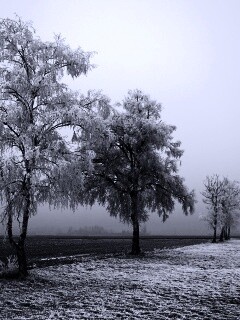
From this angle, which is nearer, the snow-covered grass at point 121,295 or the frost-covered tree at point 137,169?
the snow-covered grass at point 121,295

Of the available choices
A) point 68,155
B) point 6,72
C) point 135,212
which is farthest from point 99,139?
point 135,212

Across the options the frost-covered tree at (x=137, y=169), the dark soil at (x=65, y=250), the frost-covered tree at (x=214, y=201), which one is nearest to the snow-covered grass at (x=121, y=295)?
the dark soil at (x=65, y=250)

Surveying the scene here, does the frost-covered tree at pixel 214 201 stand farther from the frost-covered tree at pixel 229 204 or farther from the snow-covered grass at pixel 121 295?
the snow-covered grass at pixel 121 295

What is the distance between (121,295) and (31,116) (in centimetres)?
820

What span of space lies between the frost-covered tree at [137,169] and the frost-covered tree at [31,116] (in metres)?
10.2

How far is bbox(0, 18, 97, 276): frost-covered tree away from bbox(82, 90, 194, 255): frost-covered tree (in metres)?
10.2

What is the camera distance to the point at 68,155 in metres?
16.1

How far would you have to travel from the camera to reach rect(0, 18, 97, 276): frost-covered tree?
14453 mm

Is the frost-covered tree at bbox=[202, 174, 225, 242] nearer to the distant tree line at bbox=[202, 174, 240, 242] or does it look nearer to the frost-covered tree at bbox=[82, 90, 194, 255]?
the distant tree line at bbox=[202, 174, 240, 242]

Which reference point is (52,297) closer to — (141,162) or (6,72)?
(6,72)

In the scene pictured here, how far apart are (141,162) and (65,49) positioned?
42.4ft

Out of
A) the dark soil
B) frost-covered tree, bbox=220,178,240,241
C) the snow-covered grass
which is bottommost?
the dark soil

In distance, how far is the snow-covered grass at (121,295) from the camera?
30.6 feet

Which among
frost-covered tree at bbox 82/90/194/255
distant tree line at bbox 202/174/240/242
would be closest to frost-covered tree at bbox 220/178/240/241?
distant tree line at bbox 202/174/240/242
